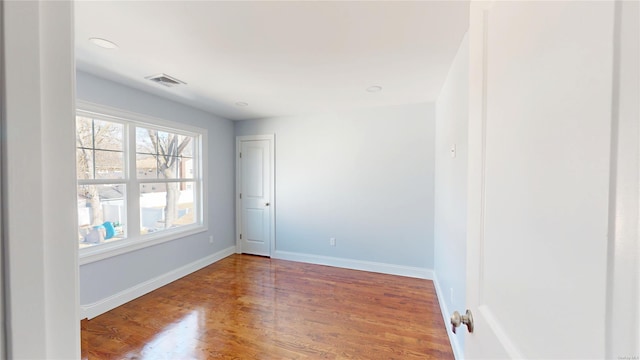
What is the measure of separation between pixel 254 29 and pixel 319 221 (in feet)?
9.60

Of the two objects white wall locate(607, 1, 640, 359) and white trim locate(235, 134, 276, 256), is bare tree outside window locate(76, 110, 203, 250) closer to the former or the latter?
white trim locate(235, 134, 276, 256)

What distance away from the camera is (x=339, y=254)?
400cm

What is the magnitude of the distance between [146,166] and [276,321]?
94.1 inches

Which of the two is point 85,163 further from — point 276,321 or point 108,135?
point 276,321

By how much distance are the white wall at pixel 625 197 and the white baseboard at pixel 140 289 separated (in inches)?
139

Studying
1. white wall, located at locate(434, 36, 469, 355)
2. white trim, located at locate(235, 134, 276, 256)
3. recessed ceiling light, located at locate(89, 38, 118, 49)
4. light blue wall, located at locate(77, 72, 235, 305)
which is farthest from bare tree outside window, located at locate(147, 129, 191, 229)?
white wall, located at locate(434, 36, 469, 355)

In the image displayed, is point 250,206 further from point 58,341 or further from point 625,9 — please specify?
point 625,9

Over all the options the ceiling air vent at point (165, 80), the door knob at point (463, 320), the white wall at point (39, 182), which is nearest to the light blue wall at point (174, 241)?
the ceiling air vent at point (165, 80)

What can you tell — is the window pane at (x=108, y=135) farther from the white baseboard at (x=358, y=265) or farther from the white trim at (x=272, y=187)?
the white baseboard at (x=358, y=265)

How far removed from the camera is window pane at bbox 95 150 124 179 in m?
2.70

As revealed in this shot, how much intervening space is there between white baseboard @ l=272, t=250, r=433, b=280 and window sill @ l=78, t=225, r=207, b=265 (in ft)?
4.84

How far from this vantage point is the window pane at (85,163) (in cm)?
253

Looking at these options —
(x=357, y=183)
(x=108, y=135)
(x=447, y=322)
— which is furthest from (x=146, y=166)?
(x=447, y=322)

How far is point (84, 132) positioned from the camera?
2.58 meters
